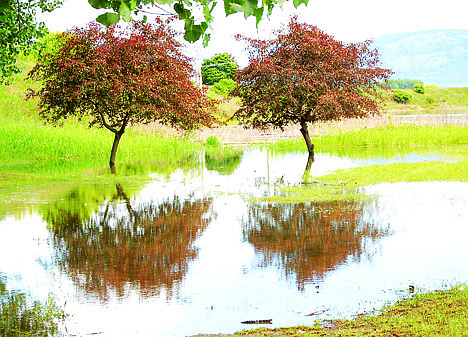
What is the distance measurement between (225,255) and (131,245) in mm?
1601

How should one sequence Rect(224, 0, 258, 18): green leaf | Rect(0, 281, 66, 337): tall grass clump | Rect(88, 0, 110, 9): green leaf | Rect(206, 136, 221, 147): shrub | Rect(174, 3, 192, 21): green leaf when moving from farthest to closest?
Rect(206, 136, 221, 147): shrub
Rect(0, 281, 66, 337): tall grass clump
Rect(174, 3, 192, 21): green leaf
Rect(88, 0, 110, 9): green leaf
Rect(224, 0, 258, 18): green leaf

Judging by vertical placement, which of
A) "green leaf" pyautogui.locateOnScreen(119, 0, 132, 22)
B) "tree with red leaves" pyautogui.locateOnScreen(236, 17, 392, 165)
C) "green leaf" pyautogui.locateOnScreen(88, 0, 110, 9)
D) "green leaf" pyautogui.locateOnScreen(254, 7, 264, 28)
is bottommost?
"green leaf" pyautogui.locateOnScreen(119, 0, 132, 22)

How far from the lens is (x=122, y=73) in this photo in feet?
61.1

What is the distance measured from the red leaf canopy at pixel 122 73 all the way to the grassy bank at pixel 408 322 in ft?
43.6

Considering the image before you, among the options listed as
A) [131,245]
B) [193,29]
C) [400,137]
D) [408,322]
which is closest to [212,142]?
[400,137]

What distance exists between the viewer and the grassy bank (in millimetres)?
5020

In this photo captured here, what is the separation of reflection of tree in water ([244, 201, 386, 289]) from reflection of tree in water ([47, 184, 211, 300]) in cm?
105

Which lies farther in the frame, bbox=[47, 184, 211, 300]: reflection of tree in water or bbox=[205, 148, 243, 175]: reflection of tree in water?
bbox=[205, 148, 243, 175]: reflection of tree in water

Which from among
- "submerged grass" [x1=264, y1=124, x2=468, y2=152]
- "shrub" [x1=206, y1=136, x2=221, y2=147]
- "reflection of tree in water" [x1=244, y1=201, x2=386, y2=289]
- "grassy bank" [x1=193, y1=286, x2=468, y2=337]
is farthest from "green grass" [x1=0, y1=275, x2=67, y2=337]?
"shrub" [x1=206, y1=136, x2=221, y2=147]

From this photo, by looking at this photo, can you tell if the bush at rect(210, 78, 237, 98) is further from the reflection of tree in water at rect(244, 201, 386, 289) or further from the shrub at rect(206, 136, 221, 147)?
the reflection of tree in water at rect(244, 201, 386, 289)

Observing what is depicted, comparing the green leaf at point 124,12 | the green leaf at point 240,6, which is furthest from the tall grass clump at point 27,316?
the green leaf at point 240,6

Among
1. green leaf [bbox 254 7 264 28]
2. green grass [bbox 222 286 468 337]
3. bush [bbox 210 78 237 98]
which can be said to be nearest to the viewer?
green leaf [bbox 254 7 264 28]

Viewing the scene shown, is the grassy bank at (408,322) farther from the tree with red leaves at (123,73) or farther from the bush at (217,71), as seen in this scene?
the bush at (217,71)

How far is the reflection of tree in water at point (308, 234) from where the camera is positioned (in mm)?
7875
